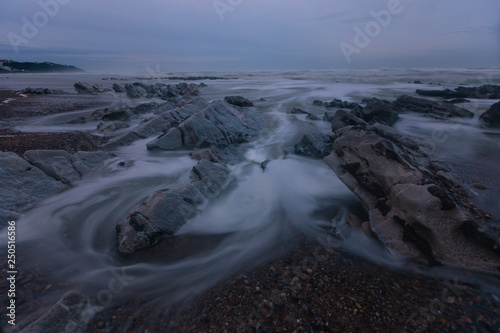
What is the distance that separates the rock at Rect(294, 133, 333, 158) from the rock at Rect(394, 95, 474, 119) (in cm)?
874

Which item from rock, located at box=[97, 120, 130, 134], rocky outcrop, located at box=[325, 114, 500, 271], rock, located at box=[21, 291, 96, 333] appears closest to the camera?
rock, located at box=[21, 291, 96, 333]

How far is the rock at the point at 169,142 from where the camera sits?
7.82 m

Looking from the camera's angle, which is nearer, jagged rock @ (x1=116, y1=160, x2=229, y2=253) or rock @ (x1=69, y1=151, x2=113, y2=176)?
jagged rock @ (x1=116, y1=160, x2=229, y2=253)

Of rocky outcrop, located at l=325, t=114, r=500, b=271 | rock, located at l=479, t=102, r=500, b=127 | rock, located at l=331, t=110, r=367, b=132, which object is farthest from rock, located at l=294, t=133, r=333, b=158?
rock, located at l=479, t=102, r=500, b=127

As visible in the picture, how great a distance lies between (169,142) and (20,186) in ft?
13.2

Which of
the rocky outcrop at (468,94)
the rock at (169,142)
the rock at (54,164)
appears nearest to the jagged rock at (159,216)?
the rock at (54,164)

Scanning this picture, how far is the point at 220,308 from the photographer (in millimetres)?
2631

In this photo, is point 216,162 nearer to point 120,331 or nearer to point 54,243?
point 54,243

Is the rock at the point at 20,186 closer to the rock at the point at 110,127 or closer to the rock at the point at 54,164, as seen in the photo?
the rock at the point at 54,164

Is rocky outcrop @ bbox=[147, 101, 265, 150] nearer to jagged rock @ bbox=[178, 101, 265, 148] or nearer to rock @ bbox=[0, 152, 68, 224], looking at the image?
jagged rock @ bbox=[178, 101, 265, 148]

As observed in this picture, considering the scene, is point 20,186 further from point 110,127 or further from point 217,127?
point 110,127

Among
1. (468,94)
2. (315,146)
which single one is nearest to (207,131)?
(315,146)

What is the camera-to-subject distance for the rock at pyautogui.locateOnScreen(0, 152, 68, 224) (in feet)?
13.5

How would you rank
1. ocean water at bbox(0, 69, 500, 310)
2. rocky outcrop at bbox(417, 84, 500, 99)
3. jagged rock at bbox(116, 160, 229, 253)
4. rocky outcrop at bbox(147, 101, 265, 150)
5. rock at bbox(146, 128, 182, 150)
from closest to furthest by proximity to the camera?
ocean water at bbox(0, 69, 500, 310)
jagged rock at bbox(116, 160, 229, 253)
rock at bbox(146, 128, 182, 150)
rocky outcrop at bbox(147, 101, 265, 150)
rocky outcrop at bbox(417, 84, 500, 99)
